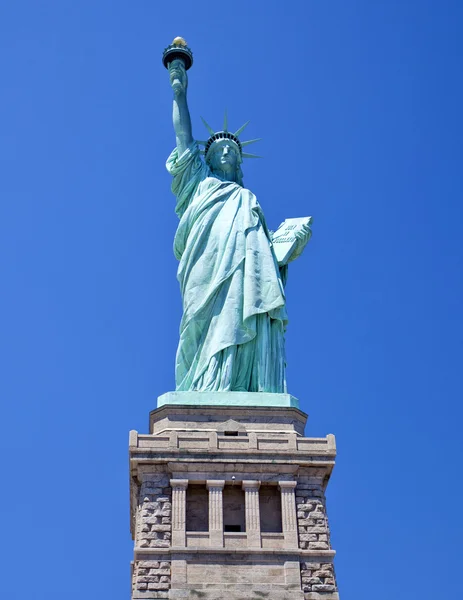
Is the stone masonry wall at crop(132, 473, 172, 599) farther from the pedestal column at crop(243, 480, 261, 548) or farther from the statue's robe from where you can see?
the statue's robe

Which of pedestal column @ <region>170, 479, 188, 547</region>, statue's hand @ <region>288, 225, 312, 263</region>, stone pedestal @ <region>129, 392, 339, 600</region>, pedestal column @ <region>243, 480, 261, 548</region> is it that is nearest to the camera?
stone pedestal @ <region>129, 392, 339, 600</region>

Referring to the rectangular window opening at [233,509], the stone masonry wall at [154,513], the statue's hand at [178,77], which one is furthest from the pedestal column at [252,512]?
the statue's hand at [178,77]

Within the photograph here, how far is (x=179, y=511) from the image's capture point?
2439 centimetres

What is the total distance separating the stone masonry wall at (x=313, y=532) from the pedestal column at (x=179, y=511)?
2.44m

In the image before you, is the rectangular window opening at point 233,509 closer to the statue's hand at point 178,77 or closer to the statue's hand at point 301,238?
the statue's hand at point 301,238

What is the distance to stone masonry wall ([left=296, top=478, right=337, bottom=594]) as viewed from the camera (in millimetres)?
23734

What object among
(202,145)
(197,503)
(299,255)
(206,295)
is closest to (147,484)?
(197,503)

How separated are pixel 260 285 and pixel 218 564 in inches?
308

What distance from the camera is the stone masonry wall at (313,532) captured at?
23.7 meters

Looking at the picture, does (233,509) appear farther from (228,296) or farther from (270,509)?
(228,296)

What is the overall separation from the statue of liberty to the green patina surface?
413mm

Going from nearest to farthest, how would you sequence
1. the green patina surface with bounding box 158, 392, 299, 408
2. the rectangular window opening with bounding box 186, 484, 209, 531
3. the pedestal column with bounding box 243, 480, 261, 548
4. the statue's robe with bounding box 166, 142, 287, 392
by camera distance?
the pedestal column with bounding box 243, 480, 261, 548 → the rectangular window opening with bounding box 186, 484, 209, 531 → the green patina surface with bounding box 158, 392, 299, 408 → the statue's robe with bounding box 166, 142, 287, 392

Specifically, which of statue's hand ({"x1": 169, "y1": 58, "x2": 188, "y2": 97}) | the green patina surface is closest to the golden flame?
statue's hand ({"x1": 169, "y1": 58, "x2": 188, "y2": 97})

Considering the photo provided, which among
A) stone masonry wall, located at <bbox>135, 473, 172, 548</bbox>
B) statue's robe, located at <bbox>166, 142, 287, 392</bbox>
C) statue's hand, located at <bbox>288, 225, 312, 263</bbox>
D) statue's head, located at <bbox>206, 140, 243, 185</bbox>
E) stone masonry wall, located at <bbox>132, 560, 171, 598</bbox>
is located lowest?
stone masonry wall, located at <bbox>132, 560, 171, 598</bbox>
